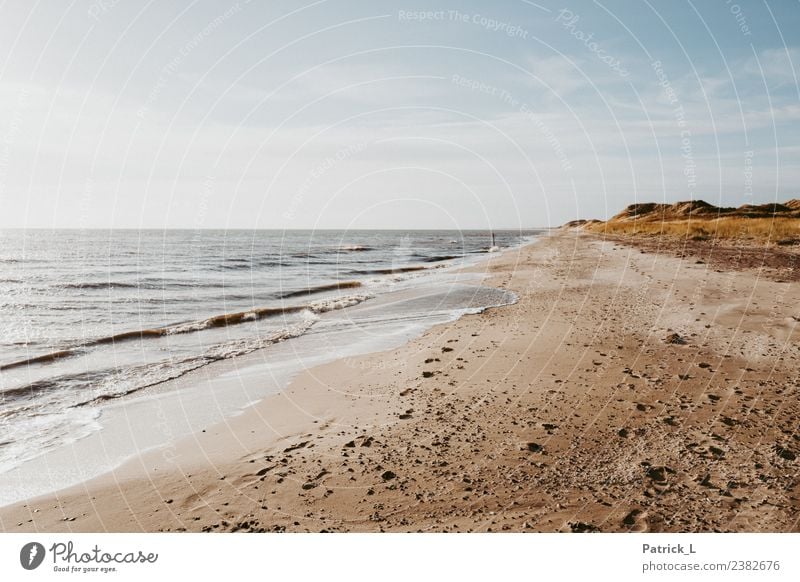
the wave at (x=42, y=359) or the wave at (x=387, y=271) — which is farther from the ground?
the wave at (x=387, y=271)

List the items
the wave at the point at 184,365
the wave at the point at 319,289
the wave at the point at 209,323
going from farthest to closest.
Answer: the wave at the point at 319,289 < the wave at the point at 209,323 < the wave at the point at 184,365

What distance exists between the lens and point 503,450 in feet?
20.3

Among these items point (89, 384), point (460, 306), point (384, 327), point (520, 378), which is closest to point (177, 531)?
point (520, 378)

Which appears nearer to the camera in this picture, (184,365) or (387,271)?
(184,365)

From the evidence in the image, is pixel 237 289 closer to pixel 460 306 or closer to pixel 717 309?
pixel 460 306

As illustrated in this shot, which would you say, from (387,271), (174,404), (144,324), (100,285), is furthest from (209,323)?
(387,271)

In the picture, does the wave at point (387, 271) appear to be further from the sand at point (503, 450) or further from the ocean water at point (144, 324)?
the sand at point (503, 450)

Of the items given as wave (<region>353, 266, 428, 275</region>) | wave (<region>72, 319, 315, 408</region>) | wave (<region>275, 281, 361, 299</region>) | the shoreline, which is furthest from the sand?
wave (<region>353, 266, 428, 275</region>)

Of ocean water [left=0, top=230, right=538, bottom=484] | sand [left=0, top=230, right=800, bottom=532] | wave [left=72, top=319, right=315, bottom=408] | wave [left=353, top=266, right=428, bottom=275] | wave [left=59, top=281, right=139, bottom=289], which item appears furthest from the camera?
wave [left=353, top=266, right=428, bottom=275]

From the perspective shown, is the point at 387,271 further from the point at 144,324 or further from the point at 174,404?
the point at 174,404

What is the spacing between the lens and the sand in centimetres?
493

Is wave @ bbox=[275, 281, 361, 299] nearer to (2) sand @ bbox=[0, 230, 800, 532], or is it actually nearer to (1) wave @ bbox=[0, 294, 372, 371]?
(1) wave @ bbox=[0, 294, 372, 371]

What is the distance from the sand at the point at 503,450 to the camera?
16.2 feet

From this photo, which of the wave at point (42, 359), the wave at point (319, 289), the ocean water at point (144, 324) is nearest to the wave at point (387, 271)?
the ocean water at point (144, 324)
